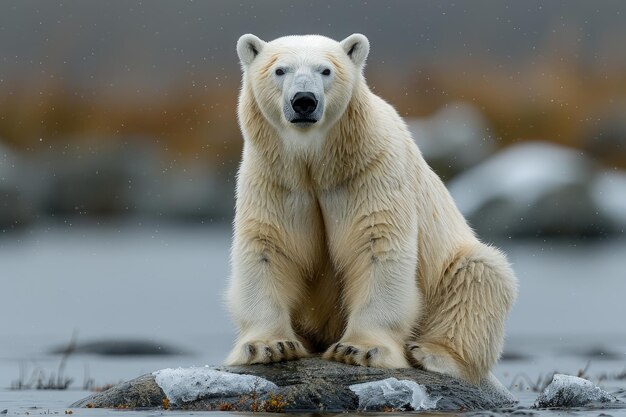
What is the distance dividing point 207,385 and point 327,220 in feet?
4.24

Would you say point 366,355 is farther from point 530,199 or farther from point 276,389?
point 530,199

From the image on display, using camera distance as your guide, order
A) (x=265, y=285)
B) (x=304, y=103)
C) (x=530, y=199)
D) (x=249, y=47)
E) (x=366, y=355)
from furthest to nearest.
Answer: (x=530, y=199), (x=249, y=47), (x=265, y=285), (x=366, y=355), (x=304, y=103)

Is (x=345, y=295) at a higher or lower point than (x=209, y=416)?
higher

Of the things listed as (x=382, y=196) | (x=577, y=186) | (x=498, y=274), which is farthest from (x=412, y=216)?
(x=577, y=186)

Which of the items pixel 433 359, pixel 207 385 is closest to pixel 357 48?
pixel 433 359

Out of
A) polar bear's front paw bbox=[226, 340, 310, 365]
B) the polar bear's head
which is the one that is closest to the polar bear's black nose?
the polar bear's head

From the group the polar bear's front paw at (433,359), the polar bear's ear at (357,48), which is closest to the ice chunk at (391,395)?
the polar bear's front paw at (433,359)

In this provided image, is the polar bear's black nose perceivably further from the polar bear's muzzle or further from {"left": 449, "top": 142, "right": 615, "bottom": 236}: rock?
{"left": 449, "top": 142, "right": 615, "bottom": 236}: rock

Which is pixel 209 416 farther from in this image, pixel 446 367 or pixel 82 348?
pixel 82 348

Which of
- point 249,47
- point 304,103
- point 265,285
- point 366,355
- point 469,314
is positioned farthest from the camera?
point 469,314

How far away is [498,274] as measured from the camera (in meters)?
8.66

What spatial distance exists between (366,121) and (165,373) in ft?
6.57

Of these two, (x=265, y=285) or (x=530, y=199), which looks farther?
(x=530, y=199)

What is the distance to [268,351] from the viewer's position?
7988 millimetres
